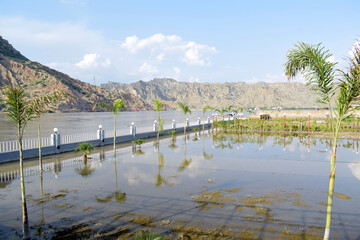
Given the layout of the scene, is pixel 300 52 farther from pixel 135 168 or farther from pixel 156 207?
pixel 135 168

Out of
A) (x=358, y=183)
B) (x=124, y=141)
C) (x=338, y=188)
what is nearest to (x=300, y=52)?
(x=338, y=188)

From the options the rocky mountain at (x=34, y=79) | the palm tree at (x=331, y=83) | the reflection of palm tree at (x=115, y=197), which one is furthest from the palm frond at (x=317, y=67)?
the rocky mountain at (x=34, y=79)

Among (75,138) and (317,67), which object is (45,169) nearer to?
(75,138)

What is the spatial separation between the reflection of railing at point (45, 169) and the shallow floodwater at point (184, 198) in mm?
50

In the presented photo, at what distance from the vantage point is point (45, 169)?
11.8 metres

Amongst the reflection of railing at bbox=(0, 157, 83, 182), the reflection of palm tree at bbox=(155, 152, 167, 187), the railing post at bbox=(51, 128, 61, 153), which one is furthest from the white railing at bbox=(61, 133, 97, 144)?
the reflection of palm tree at bbox=(155, 152, 167, 187)

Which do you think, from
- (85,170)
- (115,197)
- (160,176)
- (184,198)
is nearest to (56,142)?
(85,170)

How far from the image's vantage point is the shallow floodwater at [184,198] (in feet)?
18.8

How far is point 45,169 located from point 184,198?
7.37 metres

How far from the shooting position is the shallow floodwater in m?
5.73

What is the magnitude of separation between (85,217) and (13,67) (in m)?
132

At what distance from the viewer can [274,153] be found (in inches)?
611

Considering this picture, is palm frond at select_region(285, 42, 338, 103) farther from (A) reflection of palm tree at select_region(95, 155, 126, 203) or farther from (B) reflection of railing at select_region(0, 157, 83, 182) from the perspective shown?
(B) reflection of railing at select_region(0, 157, 83, 182)

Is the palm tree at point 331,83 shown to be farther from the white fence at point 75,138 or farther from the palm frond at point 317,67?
the white fence at point 75,138
